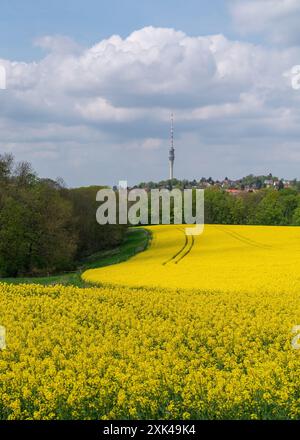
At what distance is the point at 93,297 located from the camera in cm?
1962

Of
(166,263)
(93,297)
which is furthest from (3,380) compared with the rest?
(166,263)

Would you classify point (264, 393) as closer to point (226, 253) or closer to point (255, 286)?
point (255, 286)

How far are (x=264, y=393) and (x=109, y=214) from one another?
205ft

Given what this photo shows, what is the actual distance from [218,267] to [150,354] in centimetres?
2174

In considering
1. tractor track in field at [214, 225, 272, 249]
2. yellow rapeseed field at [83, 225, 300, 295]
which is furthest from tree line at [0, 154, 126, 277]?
tractor track in field at [214, 225, 272, 249]

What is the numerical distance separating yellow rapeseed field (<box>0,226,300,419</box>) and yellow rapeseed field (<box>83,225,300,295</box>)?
1039 mm

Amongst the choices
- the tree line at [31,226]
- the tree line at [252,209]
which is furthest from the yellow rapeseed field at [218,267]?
the tree line at [252,209]

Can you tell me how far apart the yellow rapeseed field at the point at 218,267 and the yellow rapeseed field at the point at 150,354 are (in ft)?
3.41

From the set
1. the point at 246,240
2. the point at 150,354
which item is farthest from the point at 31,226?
the point at 150,354

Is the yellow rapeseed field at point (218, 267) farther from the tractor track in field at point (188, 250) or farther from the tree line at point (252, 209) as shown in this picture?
the tree line at point (252, 209)

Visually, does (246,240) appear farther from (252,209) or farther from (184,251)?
(252,209)

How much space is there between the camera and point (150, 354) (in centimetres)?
1107

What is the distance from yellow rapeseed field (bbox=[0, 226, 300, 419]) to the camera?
872 cm
